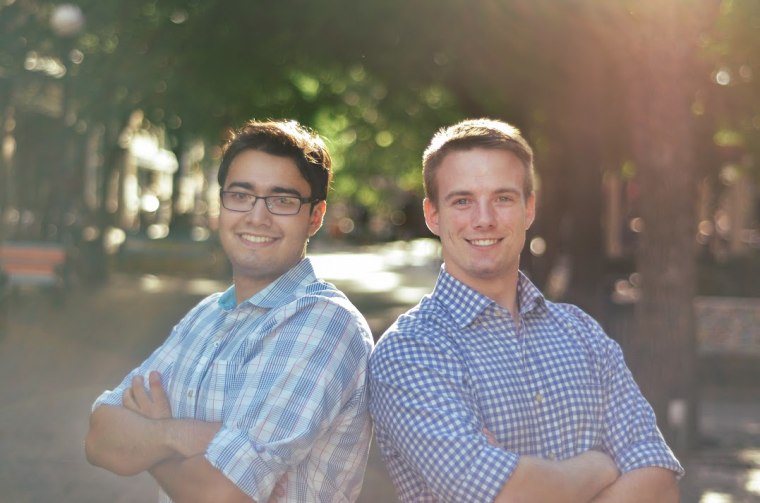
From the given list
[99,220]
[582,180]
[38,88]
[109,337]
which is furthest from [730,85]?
[38,88]

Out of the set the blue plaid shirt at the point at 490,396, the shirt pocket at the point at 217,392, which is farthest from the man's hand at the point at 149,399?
the blue plaid shirt at the point at 490,396

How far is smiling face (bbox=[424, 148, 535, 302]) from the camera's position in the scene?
3.16m

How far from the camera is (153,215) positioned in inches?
2119

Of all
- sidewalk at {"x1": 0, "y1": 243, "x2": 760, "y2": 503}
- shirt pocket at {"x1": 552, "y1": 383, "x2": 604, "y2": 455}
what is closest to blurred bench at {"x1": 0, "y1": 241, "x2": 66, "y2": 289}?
sidewalk at {"x1": 0, "y1": 243, "x2": 760, "y2": 503}

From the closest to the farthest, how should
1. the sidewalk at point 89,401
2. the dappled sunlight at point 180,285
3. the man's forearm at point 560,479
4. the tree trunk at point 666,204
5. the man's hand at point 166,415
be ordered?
the man's forearm at point 560,479, the man's hand at point 166,415, the sidewalk at point 89,401, the tree trunk at point 666,204, the dappled sunlight at point 180,285

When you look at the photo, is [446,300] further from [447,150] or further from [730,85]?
[730,85]

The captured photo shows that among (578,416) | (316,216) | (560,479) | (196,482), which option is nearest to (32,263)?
(316,216)

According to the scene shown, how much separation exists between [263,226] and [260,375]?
0.44m

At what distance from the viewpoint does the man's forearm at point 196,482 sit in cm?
284

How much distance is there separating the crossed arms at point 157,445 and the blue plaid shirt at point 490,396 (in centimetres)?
43

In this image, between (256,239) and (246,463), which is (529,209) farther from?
(246,463)

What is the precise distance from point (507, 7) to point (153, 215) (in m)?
41.6

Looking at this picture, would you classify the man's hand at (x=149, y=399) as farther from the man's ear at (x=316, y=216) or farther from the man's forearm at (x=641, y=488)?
the man's forearm at (x=641, y=488)

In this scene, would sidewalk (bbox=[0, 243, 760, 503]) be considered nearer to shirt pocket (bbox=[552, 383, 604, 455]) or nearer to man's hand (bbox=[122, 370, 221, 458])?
man's hand (bbox=[122, 370, 221, 458])
